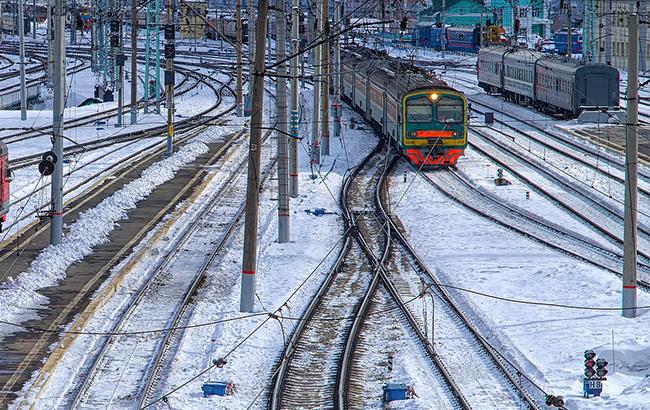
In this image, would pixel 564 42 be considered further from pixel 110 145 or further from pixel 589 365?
pixel 589 365

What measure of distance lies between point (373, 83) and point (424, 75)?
460 cm

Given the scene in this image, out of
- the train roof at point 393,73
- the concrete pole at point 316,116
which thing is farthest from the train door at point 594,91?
the concrete pole at point 316,116

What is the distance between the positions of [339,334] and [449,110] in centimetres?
2100

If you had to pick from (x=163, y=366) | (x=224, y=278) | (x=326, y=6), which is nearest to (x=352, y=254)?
(x=224, y=278)

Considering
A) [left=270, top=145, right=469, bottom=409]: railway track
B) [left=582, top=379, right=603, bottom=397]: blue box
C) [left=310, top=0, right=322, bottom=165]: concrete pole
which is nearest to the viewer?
[left=582, top=379, right=603, bottom=397]: blue box

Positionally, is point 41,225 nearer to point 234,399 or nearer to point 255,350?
point 255,350

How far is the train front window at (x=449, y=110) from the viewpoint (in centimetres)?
3941

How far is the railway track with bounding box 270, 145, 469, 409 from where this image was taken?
16203mm

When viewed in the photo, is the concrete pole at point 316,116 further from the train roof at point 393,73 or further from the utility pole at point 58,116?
the utility pole at point 58,116

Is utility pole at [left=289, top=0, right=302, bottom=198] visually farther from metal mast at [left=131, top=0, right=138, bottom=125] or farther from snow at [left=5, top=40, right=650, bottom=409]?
metal mast at [left=131, top=0, right=138, bottom=125]

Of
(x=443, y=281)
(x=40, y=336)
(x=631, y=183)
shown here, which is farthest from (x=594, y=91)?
(x=40, y=336)

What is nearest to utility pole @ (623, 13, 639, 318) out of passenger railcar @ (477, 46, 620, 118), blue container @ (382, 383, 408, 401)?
blue container @ (382, 383, 408, 401)

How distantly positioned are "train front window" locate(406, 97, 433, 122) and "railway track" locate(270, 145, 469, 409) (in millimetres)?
9464

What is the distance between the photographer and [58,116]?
25.5m
